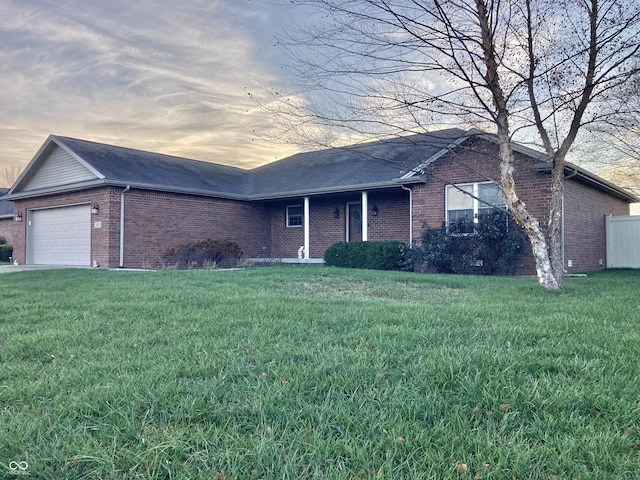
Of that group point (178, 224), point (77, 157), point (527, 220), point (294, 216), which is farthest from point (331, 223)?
point (527, 220)

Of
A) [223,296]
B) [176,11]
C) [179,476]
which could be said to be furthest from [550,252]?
[176,11]

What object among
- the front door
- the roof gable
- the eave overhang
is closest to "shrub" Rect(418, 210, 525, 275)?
the eave overhang

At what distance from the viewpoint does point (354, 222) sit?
17.1 metres

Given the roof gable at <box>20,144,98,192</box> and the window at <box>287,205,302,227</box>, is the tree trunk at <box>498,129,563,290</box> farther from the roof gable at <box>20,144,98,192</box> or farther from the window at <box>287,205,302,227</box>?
the roof gable at <box>20,144,98,192</box>

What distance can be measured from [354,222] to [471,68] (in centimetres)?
952

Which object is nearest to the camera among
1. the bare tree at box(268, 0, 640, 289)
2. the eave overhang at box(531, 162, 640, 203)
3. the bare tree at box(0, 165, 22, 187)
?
the bare tree at box(268, 0, 640, 289)

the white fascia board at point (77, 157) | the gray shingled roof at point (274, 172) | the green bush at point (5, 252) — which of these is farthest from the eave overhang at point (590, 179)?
the green bush at point (5, 252)

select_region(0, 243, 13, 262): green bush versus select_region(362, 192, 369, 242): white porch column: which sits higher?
select_region(362, 192, 369, 242): white porch column

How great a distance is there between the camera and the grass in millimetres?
2061

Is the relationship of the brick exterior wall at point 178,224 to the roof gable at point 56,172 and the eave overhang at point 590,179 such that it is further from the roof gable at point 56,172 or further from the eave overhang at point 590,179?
the eave overhang at point 590,179

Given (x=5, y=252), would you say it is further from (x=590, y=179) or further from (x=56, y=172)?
(x=590, y=179)

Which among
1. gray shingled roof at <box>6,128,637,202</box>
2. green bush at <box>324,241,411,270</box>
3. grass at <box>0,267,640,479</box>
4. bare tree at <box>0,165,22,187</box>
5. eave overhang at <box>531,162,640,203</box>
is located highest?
bare tree at <box>0,165,22,187</box>

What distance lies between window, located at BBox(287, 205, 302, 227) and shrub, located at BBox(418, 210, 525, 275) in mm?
6667

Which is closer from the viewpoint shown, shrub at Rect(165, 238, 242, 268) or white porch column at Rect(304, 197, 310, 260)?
shrub at Rect(165, 238, 242, 268)
